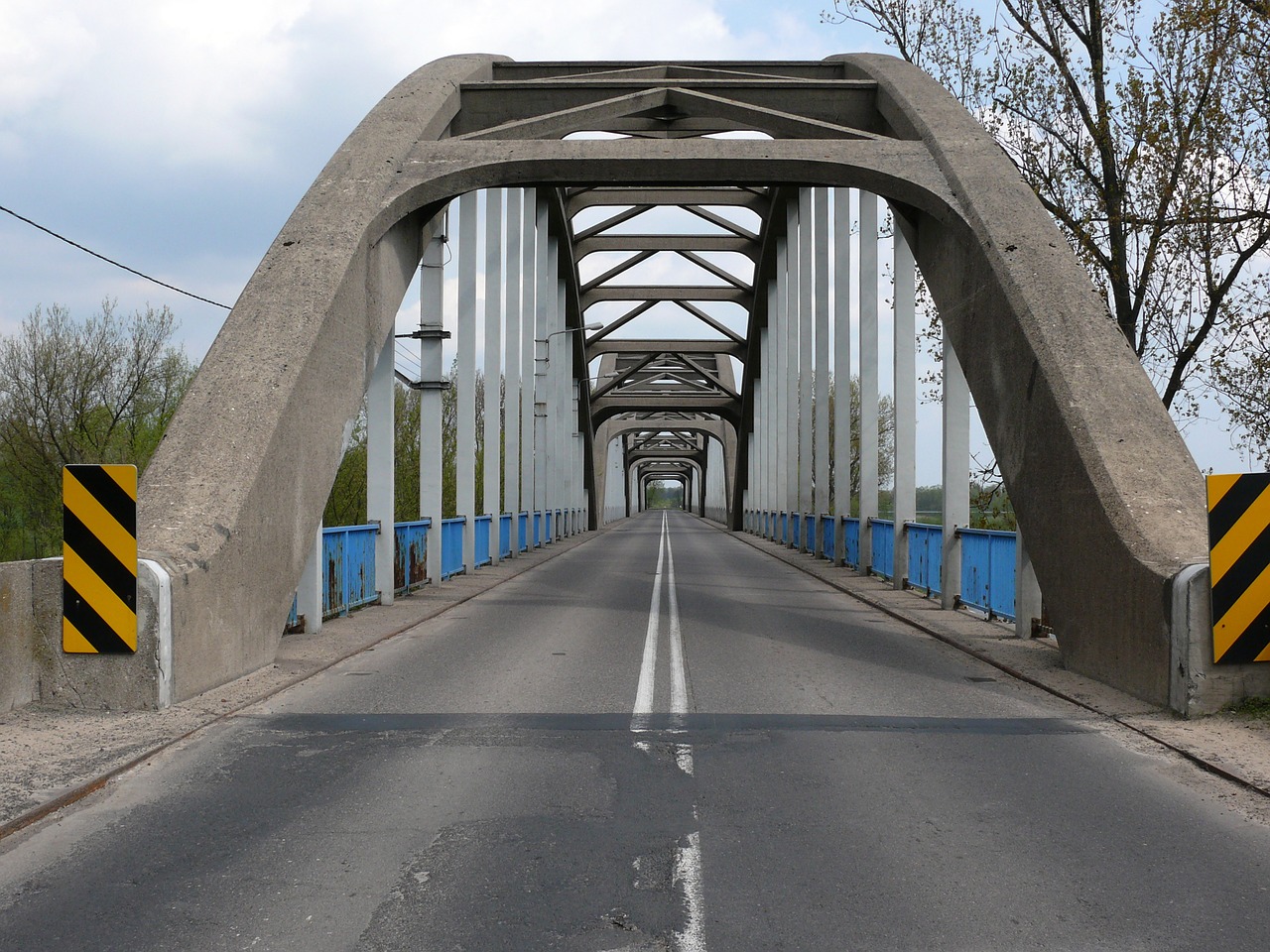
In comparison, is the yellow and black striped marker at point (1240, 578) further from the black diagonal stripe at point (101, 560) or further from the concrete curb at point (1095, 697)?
the black diagonal stripe at point (101, 560)

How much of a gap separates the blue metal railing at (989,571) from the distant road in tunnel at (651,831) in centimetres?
406

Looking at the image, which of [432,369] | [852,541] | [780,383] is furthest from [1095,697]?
[780,383]

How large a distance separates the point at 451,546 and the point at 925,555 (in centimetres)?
816

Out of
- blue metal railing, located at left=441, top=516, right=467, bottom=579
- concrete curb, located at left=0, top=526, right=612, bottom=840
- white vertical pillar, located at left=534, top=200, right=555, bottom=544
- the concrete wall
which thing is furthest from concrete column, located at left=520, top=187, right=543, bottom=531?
the concrete wall

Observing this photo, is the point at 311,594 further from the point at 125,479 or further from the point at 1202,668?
the point at 1202,668

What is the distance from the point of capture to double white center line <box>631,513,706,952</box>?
3.48 metres

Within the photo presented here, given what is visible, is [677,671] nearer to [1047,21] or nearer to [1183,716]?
[1183,716]

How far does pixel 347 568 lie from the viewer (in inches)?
518

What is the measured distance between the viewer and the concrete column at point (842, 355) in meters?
24.1

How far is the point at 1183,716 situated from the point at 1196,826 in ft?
7.59

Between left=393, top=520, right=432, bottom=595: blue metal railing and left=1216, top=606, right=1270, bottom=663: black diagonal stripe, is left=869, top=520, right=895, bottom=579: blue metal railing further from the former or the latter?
left=1216, top=606, right=1270, bottom=663: black diagonal stripe

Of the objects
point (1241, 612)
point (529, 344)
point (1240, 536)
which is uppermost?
point (529, 344)

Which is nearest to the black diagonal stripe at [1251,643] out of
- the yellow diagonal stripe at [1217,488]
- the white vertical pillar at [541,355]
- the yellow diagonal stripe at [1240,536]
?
the yellow diagonal stripe at [1240,536]

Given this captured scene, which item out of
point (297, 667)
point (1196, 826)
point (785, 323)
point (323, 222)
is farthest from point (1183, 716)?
point (785, 323)
